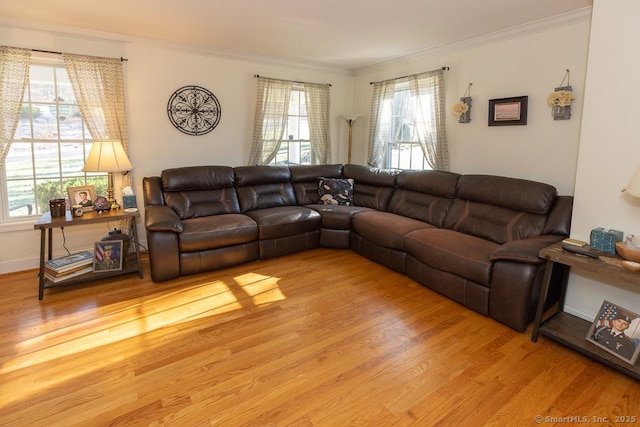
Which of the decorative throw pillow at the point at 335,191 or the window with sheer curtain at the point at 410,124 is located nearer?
the window with sheer curtain at the point at 410,124

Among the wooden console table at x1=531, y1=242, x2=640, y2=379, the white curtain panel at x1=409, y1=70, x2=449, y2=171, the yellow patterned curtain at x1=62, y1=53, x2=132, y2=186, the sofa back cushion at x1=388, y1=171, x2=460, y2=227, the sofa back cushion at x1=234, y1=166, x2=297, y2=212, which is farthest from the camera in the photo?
the sofa back cushion at x1=234, y1=166, x2=297, y2=212

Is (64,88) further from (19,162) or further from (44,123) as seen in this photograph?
(19,162)

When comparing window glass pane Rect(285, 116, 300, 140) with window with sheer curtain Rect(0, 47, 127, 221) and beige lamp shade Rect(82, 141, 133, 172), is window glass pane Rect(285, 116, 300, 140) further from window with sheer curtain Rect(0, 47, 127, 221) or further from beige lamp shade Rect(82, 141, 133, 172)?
beige lamp shade Rect(82, 141, 133, 172)

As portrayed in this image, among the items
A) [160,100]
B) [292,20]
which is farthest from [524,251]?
[160,100]

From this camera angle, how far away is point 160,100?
4.01m

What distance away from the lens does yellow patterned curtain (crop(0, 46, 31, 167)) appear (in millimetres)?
3168

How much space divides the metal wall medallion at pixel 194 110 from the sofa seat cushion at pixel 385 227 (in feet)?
7.21

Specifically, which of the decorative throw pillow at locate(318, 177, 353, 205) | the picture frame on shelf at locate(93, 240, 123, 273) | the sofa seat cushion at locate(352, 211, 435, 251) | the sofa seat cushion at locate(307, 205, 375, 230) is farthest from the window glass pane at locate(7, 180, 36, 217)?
the sofa seat cushion at locate(352, 211, 435, 251)

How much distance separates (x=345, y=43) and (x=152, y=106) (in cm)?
232

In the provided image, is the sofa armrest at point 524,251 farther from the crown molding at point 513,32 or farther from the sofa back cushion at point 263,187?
the sofa back cushion at point 263,187

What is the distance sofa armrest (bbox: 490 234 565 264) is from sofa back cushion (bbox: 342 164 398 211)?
1.96 m

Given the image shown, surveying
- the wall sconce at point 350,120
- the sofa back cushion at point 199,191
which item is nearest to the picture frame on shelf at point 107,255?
the sofa back cushion at point 199,191

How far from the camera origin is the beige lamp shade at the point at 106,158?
3135mm

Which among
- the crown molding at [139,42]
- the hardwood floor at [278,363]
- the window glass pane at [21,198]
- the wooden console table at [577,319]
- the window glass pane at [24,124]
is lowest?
the hardwood floor at [278,363]
